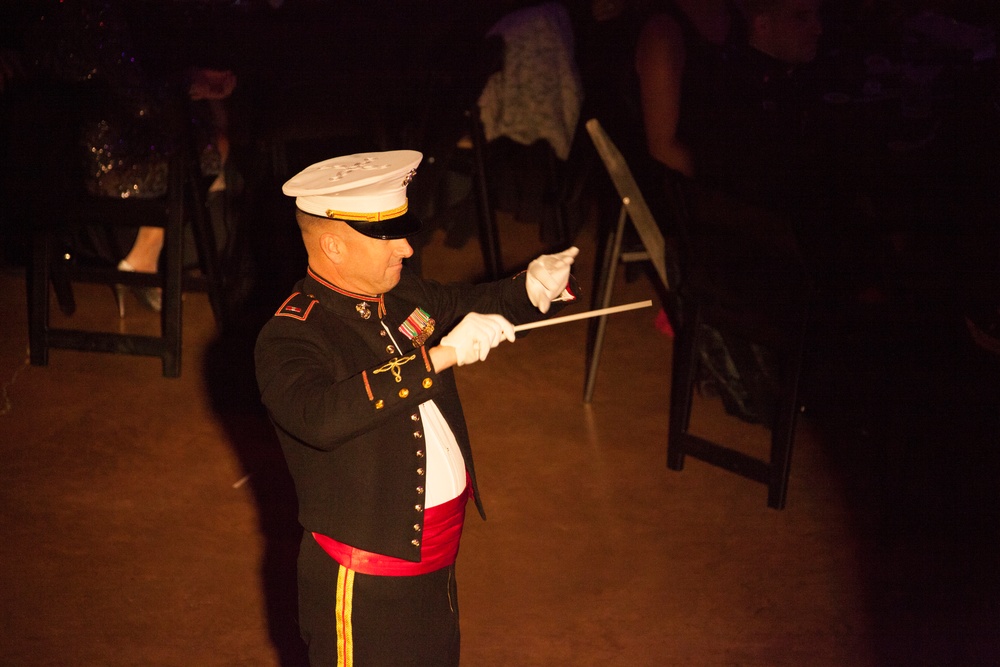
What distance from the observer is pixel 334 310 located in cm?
220

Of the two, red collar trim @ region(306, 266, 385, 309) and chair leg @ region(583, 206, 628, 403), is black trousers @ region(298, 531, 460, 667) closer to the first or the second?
red collar trim @ region(306, 266, 385, 309)

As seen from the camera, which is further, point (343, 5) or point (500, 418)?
point (343, 5)

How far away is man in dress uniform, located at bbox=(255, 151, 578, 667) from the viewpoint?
211 cm

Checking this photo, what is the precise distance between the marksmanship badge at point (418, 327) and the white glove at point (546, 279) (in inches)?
10.1

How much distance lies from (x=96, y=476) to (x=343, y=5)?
368 centimetres

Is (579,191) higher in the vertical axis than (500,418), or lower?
higher

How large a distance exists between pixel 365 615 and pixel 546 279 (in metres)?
0.87

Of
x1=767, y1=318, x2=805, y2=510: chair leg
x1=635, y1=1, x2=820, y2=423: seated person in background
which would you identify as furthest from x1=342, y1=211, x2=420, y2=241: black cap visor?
x1=767, y1=318, x2=805, y2=510: chair leg

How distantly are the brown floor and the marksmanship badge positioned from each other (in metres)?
1.29

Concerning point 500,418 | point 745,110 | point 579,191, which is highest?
point 745,110

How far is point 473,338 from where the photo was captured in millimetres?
2039

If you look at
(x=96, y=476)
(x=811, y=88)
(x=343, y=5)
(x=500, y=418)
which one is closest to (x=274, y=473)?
(x=96, y=476)

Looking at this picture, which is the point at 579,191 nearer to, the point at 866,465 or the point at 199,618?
the point at 866,465

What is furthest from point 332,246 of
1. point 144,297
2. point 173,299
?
point 144,297
